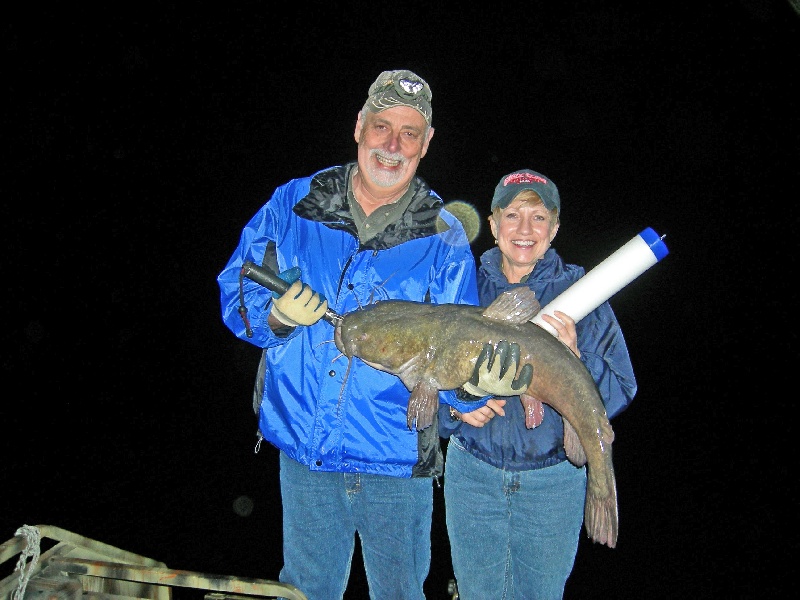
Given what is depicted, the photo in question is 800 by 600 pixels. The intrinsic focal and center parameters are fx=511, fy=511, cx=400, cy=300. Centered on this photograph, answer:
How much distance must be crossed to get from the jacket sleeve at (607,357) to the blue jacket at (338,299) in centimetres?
50

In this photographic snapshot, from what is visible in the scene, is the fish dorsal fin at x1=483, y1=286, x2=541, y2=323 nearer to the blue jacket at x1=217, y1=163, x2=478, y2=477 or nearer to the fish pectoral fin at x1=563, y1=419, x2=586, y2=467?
the blue jacket at x1=217, y1=163, x2=478, y2=477

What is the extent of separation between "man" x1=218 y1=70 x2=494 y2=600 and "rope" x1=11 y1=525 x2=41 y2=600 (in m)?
0.84

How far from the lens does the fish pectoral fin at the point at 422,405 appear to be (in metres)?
1.89

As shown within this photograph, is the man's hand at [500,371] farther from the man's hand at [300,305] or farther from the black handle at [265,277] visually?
the black handle at [265,277]

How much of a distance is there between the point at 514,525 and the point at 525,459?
0.96 ft

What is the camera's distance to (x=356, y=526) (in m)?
2.14

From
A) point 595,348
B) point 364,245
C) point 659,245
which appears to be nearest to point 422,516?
point 595,348

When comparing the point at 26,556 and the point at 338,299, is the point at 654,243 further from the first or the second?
the point at 26,556

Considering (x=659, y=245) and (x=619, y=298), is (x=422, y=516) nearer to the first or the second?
(x=659, y=245)

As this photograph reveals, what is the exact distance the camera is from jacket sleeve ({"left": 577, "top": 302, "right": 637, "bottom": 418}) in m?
2.08

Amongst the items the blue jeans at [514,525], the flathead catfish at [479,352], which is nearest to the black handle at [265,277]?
the flathead catfish at [479,352]

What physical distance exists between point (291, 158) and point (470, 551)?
302cm

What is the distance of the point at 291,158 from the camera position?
12.9 ft

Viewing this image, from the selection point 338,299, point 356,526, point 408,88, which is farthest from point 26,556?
point 408,88
